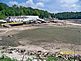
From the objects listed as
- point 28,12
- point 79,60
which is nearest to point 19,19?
point 28,12

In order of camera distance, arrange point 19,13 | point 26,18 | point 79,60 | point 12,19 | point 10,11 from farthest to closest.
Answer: point 19,13 → point 10,11 → point 26,18 → point 12,19 → point 79,60

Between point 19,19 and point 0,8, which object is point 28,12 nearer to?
point 0,8

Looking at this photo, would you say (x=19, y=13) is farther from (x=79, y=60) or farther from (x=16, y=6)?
(x=79, y=60)

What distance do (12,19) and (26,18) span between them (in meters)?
8.84

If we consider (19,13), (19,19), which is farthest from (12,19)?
(19,13)

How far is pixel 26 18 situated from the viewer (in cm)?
9688

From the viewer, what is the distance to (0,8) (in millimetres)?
109562

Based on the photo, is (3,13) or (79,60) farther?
(3,13)

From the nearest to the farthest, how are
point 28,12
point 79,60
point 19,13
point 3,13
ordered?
point 79,60, point 3,13, point 19,13, point 28,12

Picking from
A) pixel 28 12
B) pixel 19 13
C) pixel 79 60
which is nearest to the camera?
pixel 79 60

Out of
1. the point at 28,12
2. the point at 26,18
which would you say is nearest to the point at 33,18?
the point at 26,18

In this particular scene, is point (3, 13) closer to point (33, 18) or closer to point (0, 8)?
point (0, 8)

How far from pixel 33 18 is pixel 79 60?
8382 centimetres

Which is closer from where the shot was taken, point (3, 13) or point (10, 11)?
point (3, 13)
